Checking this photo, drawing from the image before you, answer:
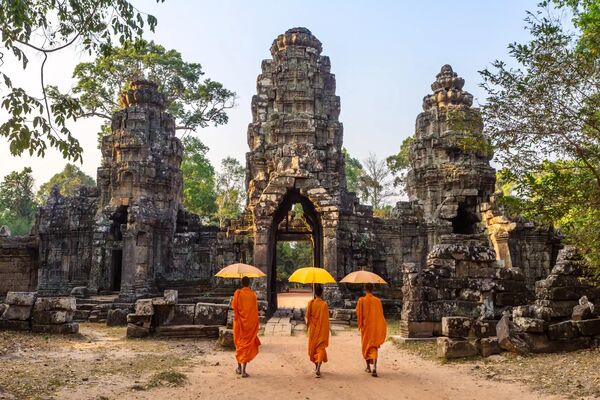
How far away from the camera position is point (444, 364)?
7922 mm

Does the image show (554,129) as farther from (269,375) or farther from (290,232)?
(290,232)

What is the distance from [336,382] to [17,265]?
17.4 m

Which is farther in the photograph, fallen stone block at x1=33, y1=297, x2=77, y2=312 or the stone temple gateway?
the stone temple gateway

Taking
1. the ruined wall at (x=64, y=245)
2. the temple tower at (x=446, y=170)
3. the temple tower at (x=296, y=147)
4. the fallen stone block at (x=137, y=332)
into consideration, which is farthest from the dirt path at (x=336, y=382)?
the ruined wall at (x=64, y=245)

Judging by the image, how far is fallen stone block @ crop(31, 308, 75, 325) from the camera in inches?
422

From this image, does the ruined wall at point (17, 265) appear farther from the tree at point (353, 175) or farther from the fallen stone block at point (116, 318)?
the tree at point (353, 175)

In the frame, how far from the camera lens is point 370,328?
24.3ft

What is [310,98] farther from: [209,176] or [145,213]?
[209,176]

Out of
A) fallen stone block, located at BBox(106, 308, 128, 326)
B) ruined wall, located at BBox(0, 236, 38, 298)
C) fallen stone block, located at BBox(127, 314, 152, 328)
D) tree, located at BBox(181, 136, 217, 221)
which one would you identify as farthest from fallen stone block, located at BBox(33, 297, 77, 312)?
tree, located at BBox(181, 136, 217, 221)

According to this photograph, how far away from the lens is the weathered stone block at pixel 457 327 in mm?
8281

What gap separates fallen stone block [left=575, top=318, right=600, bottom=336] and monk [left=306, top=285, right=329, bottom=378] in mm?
4319

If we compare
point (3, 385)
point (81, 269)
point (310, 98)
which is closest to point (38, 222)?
point (81, 269)

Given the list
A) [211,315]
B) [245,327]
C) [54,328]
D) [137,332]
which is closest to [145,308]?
[137,332]

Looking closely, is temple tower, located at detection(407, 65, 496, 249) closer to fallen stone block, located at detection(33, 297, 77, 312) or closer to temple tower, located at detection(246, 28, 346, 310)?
temple tower, located at detection(246, 28, 346, 310)
